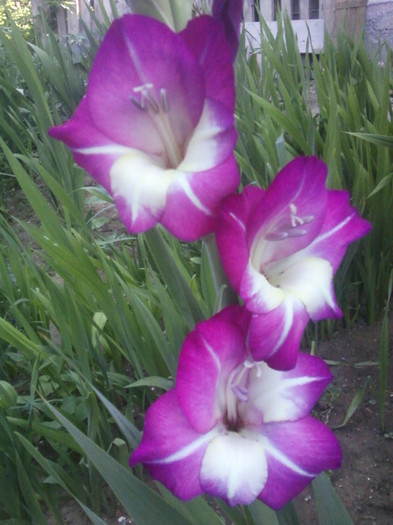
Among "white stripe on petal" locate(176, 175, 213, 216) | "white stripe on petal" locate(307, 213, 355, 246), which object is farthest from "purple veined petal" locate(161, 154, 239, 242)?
"white stripe on petal" locate(307, 213, 355, 246)

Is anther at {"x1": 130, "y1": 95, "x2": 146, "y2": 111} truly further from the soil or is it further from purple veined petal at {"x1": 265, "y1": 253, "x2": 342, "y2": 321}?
the soil

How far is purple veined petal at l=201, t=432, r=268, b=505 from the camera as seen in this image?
1.37ft

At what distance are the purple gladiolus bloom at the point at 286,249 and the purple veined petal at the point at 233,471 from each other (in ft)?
0.31

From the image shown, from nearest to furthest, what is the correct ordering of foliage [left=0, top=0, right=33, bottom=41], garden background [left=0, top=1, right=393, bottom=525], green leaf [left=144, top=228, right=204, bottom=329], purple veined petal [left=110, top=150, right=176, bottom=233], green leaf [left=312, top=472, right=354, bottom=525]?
purple veined petal [left=110, top=150, right=176, bottom=233] → green leaf [left=144, top=228, right=204, bottom=329] → green leaf [left=312, top=472, right=354, bottom=525] → garden background [left=0, top=1, right=393, bottom=525] → foliage [left=0, top=0, right=33, bottom=41]

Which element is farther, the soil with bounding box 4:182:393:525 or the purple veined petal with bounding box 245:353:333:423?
the soil with bounding box 4:182:393:525

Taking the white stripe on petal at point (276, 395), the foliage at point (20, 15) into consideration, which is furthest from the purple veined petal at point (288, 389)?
the foliage at point (20, 15)

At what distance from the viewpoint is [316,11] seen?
471cm

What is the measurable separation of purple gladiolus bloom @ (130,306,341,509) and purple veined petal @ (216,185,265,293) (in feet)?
0.15

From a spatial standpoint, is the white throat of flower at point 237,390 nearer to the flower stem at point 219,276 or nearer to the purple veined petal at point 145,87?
the flower stem at point 219,276

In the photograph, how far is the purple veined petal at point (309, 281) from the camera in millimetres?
404

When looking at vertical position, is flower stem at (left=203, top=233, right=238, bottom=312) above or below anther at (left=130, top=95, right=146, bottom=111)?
below

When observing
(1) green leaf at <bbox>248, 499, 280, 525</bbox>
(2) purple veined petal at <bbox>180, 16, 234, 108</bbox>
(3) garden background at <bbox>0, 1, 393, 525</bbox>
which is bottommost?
(3) garden background at <bbox>0, 1, 393, 525</bbox>

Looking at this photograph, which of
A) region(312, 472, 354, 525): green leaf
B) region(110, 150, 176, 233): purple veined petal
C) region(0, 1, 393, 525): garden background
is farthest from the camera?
region(0, 1, 393, 525): garden background

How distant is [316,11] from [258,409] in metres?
4.83
